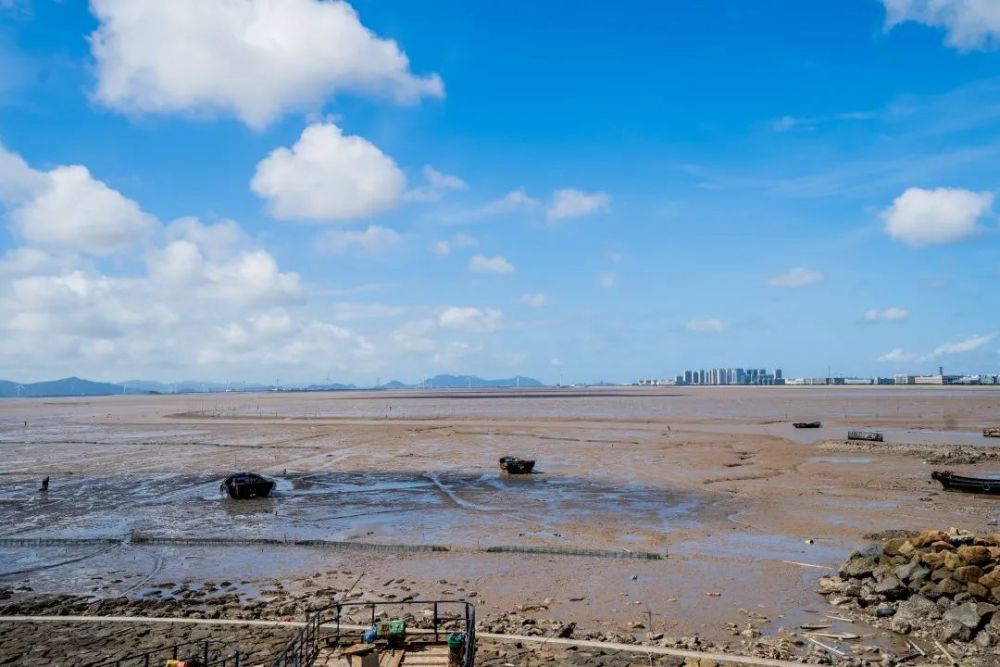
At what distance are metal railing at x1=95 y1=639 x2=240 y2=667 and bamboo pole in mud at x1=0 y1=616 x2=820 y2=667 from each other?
154 centimetres

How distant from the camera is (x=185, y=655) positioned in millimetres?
16172

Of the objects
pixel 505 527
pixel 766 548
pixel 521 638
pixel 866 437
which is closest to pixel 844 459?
pixel 866 437

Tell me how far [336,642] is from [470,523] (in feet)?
56.7

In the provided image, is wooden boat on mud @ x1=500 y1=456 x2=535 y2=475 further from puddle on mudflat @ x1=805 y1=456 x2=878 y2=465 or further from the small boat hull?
the small boat hull

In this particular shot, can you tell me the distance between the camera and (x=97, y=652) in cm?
1675

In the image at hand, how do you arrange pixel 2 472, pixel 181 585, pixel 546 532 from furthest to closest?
pixel 2 472
pixel 546 532
pixel 181 585

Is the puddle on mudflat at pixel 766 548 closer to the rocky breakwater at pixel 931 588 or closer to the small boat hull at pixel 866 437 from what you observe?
the rocky breakwater at pixel 931 588

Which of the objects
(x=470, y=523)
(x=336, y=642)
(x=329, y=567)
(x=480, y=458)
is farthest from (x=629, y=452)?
(x=336, y=642)

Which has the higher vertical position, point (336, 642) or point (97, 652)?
point (336, 642)

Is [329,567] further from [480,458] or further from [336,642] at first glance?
[480,458]

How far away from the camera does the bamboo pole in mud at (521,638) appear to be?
1555cm

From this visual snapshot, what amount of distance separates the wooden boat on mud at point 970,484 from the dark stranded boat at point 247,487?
3874 centimetres

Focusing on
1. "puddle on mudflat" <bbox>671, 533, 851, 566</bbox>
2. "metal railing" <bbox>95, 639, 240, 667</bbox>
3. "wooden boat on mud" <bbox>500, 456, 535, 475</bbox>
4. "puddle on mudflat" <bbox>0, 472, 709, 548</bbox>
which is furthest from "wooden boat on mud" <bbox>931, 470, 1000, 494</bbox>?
"metal railing" <bbox>95, 639, 240, 667</bbox>

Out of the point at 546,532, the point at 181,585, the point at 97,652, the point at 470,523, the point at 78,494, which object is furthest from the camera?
the point at 78,494
